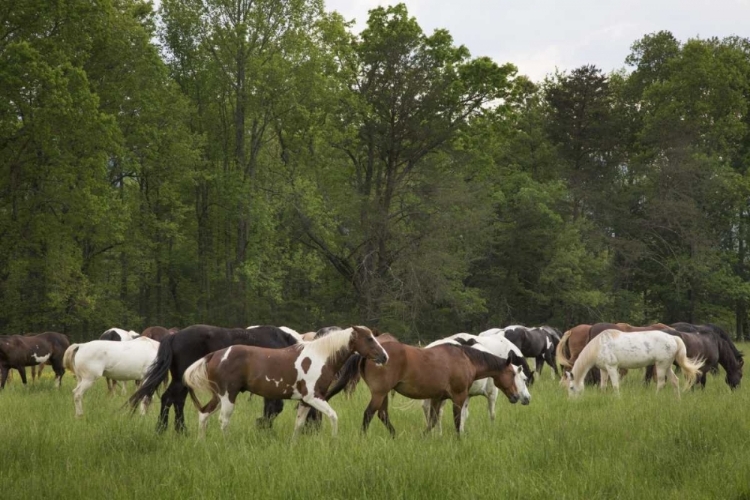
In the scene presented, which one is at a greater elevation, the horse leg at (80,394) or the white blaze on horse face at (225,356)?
the white blaze on horse face at (225,356)

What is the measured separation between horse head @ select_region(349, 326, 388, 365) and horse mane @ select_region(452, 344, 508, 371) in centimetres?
158

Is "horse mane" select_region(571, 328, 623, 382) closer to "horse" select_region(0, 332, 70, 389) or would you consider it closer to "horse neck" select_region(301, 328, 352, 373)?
"horse neck" select_region(301, 328, 352, 373)

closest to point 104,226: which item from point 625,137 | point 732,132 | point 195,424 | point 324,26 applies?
point 324,26

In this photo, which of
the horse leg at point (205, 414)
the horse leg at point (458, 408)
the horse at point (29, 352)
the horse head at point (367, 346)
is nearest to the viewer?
the horse leg at point (205, 414)

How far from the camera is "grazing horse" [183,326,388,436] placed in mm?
9617

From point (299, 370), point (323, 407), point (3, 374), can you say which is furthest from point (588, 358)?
point (3, 374)

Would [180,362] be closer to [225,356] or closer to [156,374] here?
[156,374]

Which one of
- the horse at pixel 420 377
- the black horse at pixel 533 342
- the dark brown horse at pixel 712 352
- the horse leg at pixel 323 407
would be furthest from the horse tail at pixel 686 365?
the horse leg at pixel 323 407

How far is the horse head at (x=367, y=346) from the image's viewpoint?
9.66 metres

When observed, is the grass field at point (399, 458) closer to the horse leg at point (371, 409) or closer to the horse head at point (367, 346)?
the horse leg at point (371, 409)

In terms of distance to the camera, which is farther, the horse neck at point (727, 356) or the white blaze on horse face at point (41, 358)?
the white blaze on horse face at point (41, 358)

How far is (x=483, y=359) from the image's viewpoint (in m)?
10.8

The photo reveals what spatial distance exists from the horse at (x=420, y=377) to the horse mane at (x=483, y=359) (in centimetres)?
4

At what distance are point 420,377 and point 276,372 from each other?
2078 millimetres
